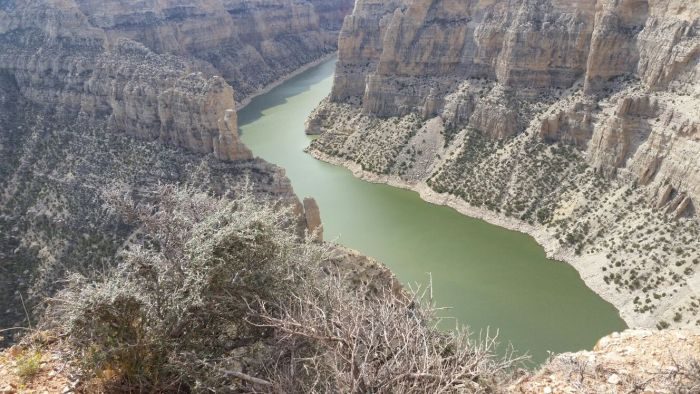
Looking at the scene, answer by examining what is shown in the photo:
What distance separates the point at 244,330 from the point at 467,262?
29158 millimetres

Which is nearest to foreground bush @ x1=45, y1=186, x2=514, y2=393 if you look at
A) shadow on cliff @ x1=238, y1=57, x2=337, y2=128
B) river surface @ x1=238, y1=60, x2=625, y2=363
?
river surface @ x1=238, y1=60, x2=625, y2=363

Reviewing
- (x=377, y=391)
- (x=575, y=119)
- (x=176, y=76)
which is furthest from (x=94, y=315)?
(x=575, y=119)

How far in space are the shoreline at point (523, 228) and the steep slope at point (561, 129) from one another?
136 millimetres

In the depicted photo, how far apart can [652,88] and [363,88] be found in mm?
36936

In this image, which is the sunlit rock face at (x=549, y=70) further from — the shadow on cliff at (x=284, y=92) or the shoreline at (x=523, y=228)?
the shadow on cliff at (x=284, y=92)

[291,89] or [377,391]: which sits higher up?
[377,391]

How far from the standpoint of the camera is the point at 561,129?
4653 centimetres

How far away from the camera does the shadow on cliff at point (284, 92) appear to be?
80.0 metres

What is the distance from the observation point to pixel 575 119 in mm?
45406

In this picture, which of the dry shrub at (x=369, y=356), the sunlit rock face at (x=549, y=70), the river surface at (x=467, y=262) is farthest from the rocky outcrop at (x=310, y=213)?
the sunlit rock face at (x=549, y=70)

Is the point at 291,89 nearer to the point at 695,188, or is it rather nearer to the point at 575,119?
the point at 575,119

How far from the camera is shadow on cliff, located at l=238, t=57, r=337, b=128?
80.0 meters

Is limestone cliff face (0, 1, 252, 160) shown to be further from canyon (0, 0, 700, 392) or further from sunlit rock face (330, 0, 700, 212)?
sunlit rock face (330, 0, 700, 212)

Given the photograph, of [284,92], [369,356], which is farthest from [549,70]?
[284,92]
